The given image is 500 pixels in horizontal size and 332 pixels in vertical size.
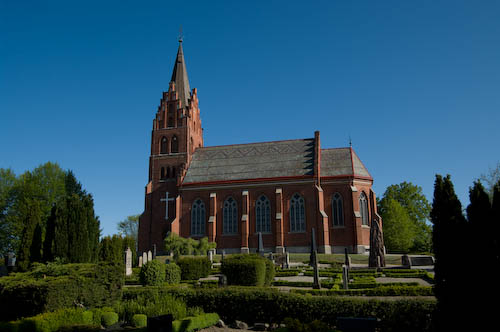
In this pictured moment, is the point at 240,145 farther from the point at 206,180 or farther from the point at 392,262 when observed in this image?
the point at 392,262

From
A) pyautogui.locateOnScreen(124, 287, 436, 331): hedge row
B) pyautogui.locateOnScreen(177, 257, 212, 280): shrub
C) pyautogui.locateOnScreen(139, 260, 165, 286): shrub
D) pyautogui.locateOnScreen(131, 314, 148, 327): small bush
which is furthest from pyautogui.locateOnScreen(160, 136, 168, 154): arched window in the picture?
pyautogui.locateOnScreen(131, 314, 148, 327): small bush

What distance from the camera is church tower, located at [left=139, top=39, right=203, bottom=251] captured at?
46719 millimetres

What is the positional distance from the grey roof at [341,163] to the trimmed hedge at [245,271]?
2571cm

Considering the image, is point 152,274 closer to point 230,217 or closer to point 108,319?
point 108,319

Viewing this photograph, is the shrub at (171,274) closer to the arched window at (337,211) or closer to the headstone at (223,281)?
the headstone at (223,281)

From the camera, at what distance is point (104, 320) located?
13391mm

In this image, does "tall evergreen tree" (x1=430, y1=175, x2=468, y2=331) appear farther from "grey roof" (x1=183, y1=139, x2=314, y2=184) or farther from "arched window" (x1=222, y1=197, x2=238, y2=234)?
"arched window" (x1=222, y1=197, x2=238, y2=234)

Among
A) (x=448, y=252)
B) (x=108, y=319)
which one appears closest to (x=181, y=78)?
(x=108, y=319)

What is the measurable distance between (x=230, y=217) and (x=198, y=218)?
401cm

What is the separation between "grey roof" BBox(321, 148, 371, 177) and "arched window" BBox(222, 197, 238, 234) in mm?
11183

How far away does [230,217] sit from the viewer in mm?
44906

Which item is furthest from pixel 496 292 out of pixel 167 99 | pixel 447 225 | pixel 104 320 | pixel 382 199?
pixel 382 199

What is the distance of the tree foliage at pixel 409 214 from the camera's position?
53.2m

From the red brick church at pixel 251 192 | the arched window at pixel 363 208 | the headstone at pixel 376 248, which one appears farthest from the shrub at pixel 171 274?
the arched window at pixel 363 208
